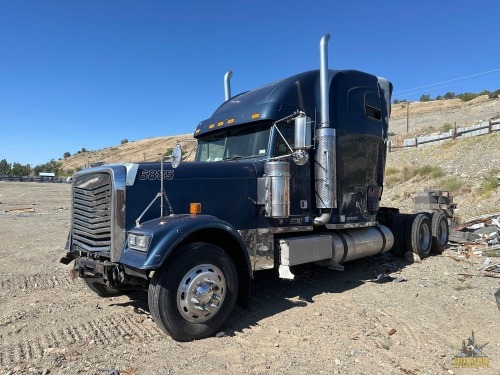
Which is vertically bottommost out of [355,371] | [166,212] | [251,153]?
[355,371]

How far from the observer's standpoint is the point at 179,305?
4.34 meters

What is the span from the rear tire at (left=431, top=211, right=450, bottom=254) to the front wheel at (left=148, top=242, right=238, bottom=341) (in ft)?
21.3

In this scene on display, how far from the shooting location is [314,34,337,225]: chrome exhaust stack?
6.17 meters

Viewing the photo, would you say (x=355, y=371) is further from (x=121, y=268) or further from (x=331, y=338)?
(x=121, y=268)

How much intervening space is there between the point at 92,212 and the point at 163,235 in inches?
50.2

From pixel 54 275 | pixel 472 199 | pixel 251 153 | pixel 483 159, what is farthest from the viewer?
pixel 483 159

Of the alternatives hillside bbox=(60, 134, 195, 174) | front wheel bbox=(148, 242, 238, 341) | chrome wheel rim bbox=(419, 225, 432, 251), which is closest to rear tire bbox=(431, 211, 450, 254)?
chrome wheel rim bbox=(419, 225, 432, 251)

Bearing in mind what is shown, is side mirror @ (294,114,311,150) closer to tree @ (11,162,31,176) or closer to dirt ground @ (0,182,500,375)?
dirt ground @ (0,182,500,375)

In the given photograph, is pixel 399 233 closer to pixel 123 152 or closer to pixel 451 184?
pixel 451 184

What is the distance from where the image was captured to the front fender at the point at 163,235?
161 inches

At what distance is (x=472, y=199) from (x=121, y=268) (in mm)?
14687

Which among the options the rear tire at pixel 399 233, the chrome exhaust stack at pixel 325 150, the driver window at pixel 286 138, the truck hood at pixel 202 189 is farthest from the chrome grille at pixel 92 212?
the rear tire at pixel 399 233

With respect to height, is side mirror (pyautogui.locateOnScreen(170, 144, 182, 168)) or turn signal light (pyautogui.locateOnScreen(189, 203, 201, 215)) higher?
side mirror (pyautogui.locateOnScreen(170, 144, 182, 168))

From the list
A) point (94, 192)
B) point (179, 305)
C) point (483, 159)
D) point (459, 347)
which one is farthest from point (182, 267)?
point (483, 159)
